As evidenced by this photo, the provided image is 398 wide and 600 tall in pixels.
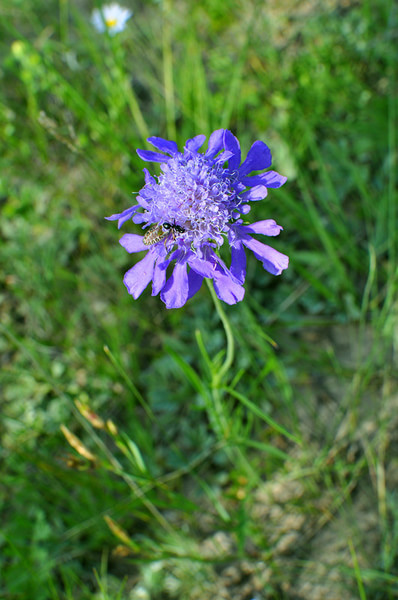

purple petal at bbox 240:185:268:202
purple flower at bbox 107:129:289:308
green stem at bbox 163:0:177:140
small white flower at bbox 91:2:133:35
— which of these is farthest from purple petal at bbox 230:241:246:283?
small white flower at bbox 91:2:133:35

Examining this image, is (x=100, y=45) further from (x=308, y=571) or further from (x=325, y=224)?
(x=308, y=571)

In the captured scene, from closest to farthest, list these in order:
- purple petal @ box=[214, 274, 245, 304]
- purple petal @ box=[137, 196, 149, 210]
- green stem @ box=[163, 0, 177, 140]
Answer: purple petal @ box=[214, 274, 245, 304]
purple petal @ box=[137, 196, 149, 210]
green stem @ box=[163, 0, 177, 140]

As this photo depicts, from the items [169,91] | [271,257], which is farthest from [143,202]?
[169,91]

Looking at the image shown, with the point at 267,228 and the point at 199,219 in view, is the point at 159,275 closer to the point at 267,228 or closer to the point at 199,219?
the point at 199,219

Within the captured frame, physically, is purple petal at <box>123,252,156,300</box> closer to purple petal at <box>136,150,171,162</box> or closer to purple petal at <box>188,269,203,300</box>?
purple petal at <box>188,269,203,300</box>

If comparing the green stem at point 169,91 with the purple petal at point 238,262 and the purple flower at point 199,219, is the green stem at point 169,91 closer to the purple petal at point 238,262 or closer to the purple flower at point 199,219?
the purple flower at point 199,219

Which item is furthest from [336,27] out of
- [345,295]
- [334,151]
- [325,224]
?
[345,295]

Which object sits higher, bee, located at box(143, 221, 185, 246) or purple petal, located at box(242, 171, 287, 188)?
bee, located at box(143, 221, 185, 246)
